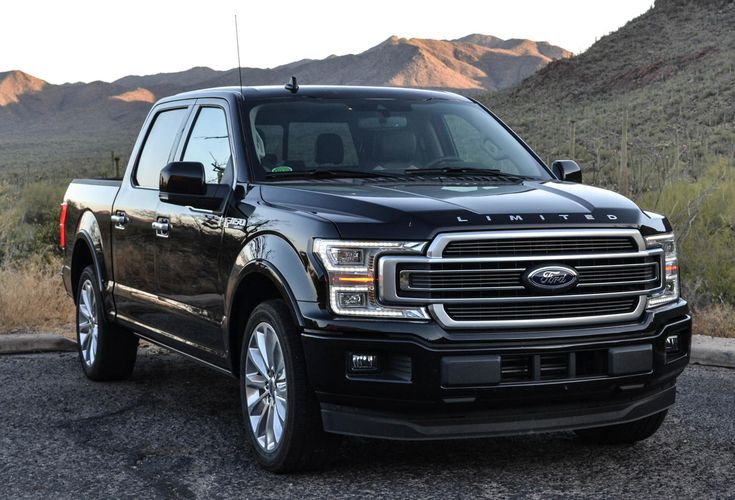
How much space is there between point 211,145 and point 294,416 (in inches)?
81.7

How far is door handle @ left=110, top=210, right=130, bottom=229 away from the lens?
7422 mm

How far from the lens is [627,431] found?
5.97 m

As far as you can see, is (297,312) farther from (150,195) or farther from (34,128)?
(34,128)

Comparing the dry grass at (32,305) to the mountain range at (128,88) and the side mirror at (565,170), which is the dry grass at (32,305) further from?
the mountain range at (128,88)

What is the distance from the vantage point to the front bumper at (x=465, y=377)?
16.0ft

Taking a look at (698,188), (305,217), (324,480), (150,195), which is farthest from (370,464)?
(698,188)

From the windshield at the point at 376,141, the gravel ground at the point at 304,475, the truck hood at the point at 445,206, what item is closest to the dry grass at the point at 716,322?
the gravel ground at the point at 304,475

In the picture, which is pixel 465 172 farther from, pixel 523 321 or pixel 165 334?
pixel 165 334

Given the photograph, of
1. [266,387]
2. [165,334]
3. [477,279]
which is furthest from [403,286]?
[165,334]

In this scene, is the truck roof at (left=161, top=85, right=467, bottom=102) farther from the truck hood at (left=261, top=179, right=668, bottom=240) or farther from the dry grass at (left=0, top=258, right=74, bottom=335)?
the dry grass at (left=0, top=258, right=74, bottom=335)

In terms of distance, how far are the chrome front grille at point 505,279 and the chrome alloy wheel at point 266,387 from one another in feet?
2.52

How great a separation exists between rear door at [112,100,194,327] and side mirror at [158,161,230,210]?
741 millimetres

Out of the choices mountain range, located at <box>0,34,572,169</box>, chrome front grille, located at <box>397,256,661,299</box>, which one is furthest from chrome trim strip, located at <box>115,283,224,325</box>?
mountain range, located at <box>0,34,572,169</box>

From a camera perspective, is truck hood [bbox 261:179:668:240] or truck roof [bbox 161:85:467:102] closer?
truck hood [bbox 261:179:668:240]
